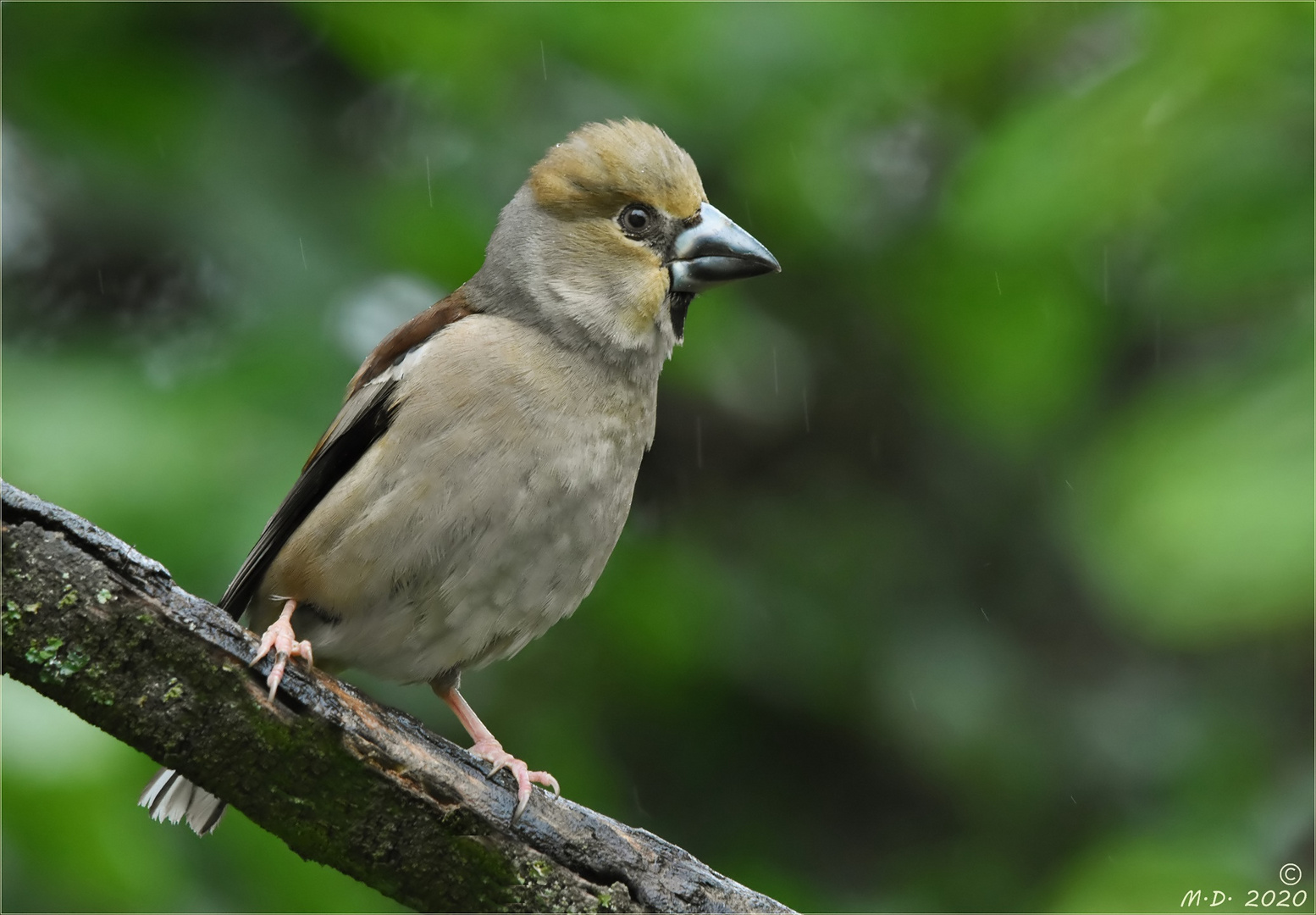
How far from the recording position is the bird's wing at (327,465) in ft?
13.5

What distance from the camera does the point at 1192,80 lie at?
427 cm

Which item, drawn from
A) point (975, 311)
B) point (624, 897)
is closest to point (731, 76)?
point (975, 311)

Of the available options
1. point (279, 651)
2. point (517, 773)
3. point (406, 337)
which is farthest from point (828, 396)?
point (279, 651)

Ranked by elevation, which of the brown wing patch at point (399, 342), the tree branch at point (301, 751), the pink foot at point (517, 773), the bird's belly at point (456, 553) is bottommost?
the tree branch at point (301, 751)

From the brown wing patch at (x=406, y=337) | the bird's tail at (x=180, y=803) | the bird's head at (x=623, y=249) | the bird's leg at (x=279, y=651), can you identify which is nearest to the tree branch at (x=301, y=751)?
the bird's leg at (x=279, y=651)

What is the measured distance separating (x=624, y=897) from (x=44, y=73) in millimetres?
3323

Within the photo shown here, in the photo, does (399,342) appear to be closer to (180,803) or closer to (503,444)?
(503,444)

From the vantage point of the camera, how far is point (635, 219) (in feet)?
14.7

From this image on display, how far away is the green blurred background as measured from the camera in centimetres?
404

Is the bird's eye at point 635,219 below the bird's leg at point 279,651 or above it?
Answer: above

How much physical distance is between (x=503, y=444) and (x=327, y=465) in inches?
23.5

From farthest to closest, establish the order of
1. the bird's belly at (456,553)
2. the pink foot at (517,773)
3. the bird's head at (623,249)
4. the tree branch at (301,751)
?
the bird's head at (623,249), the bird's belly at (456,553), the pink foot at (517,773), the tree branch at (301,751)

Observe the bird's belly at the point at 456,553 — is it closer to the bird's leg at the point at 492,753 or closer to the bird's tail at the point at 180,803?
the bird's leg at the point at 492,753

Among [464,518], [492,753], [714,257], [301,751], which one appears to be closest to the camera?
[301,751]
